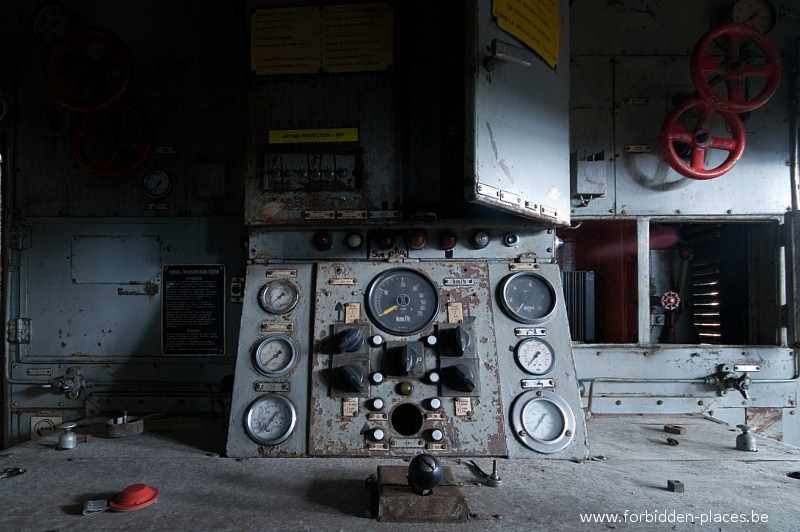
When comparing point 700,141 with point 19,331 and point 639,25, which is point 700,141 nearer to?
point 639,25

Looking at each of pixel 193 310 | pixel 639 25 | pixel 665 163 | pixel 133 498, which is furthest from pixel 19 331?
pixel 639 25

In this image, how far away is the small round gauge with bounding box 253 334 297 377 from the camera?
76.1 inches

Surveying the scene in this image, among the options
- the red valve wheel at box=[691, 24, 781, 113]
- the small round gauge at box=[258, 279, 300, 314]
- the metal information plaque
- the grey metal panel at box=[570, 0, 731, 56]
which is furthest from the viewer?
the grey metal panel at box=[570, 0, 731, 56]

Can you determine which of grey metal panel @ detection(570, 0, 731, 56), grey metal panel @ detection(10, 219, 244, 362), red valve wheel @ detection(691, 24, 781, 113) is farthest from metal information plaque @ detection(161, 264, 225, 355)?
red valve wheel @ detection(691, 24, 781, 113)

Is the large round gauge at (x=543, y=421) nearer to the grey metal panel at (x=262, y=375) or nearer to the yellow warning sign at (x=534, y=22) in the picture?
the grey metal panel at (x=262, y=375)

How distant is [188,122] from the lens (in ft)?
8.64

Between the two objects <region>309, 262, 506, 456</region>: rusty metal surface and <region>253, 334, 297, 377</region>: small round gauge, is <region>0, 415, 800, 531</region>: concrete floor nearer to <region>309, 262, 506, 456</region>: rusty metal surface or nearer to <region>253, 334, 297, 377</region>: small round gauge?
<region>309, 262, 506, 456</region>: rusty metal surface

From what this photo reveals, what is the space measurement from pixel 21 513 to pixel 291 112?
5.77 feet

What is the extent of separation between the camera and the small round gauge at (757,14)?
2645mm

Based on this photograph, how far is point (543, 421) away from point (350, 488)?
0.85m

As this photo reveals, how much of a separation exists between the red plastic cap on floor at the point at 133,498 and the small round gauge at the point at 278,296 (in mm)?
826

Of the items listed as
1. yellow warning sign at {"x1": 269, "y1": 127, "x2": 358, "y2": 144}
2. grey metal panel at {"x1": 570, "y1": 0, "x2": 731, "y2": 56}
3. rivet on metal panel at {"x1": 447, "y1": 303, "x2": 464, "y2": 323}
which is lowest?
rivet on metal panel at {"x1": 447, "y1": 303, "x2": 464, "y2": 323}

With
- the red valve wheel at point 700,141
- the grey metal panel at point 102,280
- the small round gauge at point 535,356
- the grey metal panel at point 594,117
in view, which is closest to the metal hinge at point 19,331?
the grey metal panel at point 102,280

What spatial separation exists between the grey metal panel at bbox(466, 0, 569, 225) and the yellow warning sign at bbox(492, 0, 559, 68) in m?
0.03
